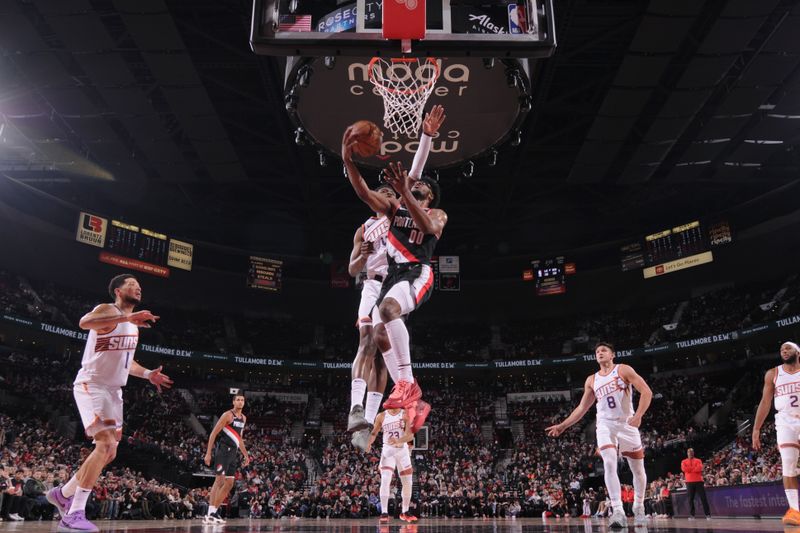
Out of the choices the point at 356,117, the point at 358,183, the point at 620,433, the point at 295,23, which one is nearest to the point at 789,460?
the point at 620,433

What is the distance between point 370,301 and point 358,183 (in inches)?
64.1

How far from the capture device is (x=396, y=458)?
9547 mm

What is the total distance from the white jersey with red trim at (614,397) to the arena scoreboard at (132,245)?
76.7 feet

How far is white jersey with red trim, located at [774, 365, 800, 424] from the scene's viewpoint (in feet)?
24.5

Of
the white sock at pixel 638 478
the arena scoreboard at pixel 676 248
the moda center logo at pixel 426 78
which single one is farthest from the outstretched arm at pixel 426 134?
the arena scoreboard at pixel 676 248

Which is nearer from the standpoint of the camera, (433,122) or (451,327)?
(433,122)

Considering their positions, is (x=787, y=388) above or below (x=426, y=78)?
below

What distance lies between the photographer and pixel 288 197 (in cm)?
2698

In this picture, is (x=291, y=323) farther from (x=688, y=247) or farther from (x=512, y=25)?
(x=512, y=25)

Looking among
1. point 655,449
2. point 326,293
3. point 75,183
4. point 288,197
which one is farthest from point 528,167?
point 75,183

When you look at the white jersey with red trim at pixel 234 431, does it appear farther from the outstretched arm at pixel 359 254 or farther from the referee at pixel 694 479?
the referee at pixel 694 479

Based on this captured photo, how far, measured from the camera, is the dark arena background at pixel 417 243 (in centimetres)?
1130

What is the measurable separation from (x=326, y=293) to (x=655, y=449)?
19311 mm

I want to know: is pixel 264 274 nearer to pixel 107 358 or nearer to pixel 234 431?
pixel 234 431
